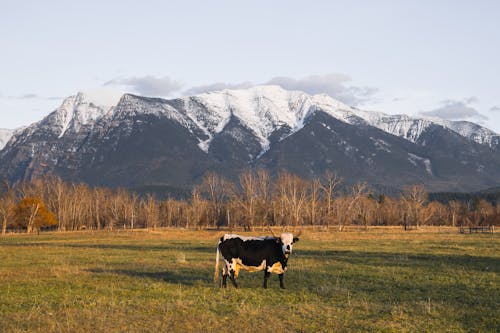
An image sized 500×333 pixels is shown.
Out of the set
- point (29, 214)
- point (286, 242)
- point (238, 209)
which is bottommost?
point (29, 214)

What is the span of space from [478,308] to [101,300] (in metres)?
14.0

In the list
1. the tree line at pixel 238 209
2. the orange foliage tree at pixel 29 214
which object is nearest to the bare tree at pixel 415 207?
the tree line at pixel 238 209

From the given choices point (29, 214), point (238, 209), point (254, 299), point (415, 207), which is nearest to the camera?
point (254, 299)

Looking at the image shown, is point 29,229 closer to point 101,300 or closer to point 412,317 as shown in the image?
point 101,300

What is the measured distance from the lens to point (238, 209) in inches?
4471

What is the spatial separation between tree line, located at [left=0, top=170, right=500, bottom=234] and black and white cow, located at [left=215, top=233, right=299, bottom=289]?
69.1 m

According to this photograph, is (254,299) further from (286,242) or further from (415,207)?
(415,207)

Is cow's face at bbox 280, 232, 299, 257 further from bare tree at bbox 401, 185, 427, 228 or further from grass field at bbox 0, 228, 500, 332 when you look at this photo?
bare tree at bbox 401, 185, 427, 228

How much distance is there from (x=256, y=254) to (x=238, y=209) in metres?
91.4

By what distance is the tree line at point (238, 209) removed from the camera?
104000mm

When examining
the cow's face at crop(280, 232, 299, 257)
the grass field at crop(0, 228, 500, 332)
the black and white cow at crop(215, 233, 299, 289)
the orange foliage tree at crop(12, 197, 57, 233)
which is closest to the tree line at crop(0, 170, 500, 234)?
the orange foliage tree at crop(12, 197, 57, 233)

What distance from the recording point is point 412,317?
16297 millimetres

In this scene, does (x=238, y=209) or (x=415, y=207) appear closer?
(x=238, y=209)

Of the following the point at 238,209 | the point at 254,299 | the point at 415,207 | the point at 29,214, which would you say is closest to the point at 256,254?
the point at 254,299
